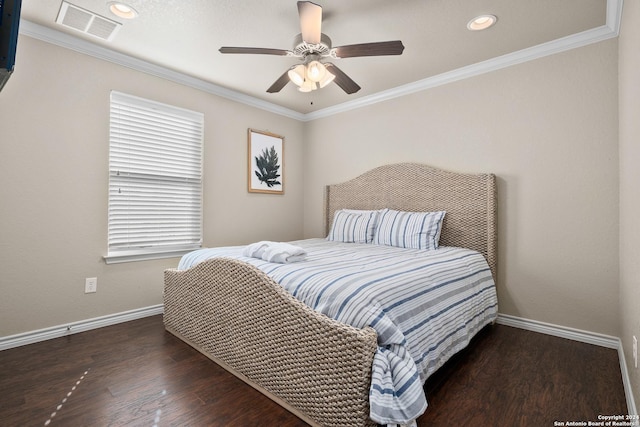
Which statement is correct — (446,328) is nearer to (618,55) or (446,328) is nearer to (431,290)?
(431,290)

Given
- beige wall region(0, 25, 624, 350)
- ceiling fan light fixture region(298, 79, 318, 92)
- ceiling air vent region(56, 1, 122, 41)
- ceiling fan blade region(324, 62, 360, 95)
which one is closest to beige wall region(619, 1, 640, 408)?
beige wall region(0, 25, 624, 350)

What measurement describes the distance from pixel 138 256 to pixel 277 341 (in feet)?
6.43

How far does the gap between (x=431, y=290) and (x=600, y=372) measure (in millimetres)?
1241

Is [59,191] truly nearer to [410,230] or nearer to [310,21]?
[310,21]

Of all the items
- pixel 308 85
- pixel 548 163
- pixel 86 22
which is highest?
pixel 86 22

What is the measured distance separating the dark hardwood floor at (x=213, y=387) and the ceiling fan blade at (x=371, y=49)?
204 cm

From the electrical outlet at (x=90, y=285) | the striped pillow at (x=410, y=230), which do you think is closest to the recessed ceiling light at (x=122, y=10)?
the electrical outlet at (x=90, y=285)

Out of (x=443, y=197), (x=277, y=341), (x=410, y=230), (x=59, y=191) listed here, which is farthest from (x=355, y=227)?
(x=59, y=191)

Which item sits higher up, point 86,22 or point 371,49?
point 86,22

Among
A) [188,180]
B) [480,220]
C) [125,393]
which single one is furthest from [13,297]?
[480,220]

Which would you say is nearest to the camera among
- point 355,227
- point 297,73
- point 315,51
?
point 315,51

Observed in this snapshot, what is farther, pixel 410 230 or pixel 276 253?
pixel 410 230

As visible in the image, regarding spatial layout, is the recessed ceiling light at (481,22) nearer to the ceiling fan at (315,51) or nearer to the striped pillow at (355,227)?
the ceiling fan at (315,51)

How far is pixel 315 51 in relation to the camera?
2.15 meters
